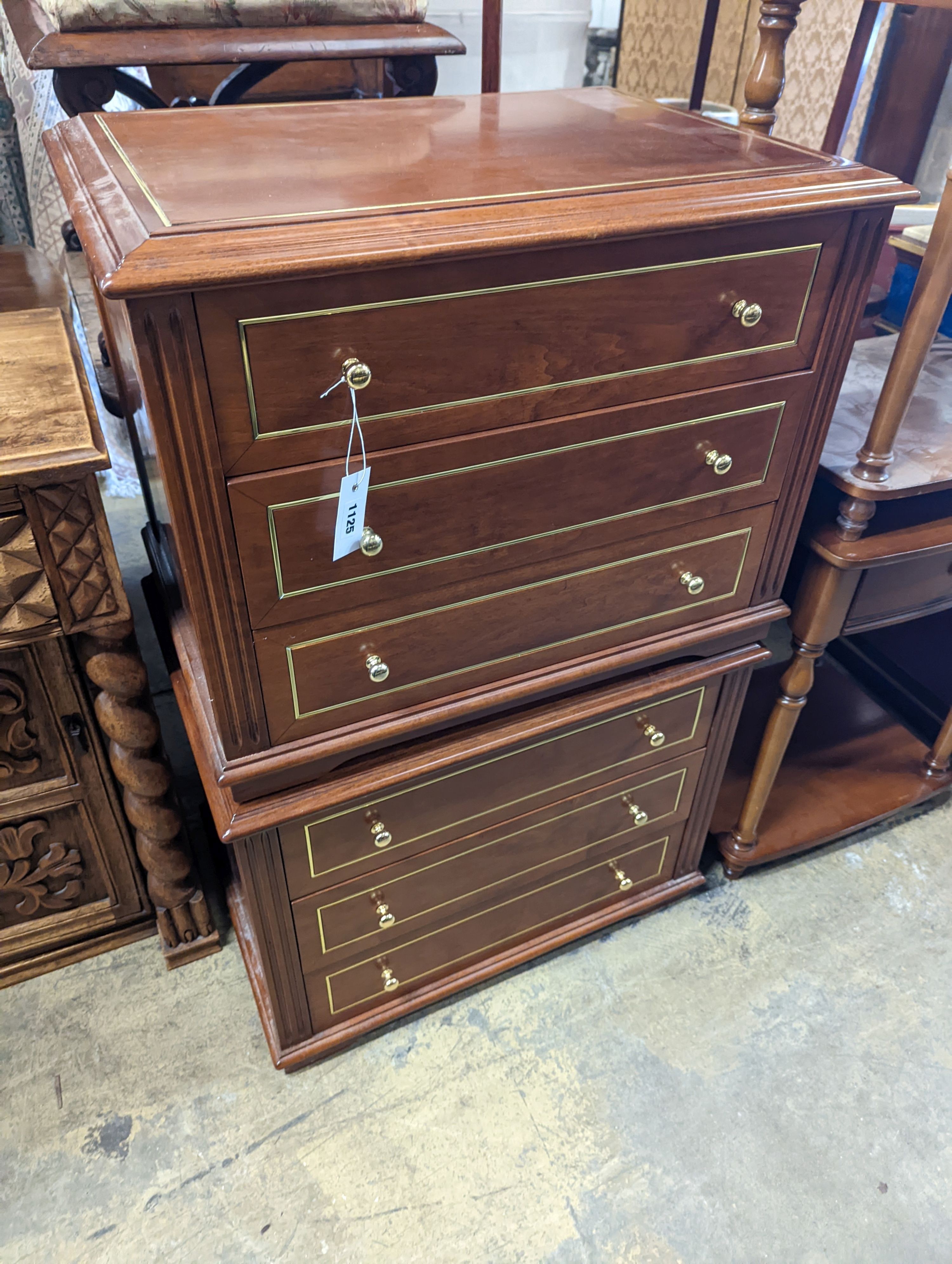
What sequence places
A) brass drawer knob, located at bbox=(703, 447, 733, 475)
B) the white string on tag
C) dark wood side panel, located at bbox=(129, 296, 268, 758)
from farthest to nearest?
brass drawer knob, located at bbox=(703, 447, 733, 475), the white string on tag, dark wood side panel, located at bbox=(129, 296, 268, 758)

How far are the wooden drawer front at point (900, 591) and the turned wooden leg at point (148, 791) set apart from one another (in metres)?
1.10

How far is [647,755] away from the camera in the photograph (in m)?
1.44

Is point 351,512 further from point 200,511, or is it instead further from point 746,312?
point 746,312

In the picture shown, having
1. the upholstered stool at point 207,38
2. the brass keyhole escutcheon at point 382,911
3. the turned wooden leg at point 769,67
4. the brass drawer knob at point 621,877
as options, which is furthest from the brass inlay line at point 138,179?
the brass drawer knob at point 621,877

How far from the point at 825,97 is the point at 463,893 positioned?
2.91 meters

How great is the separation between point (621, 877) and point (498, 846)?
0.31 metres

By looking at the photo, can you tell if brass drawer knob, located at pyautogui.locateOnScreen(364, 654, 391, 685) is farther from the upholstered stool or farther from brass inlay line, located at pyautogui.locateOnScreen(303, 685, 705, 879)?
the upholstered stool

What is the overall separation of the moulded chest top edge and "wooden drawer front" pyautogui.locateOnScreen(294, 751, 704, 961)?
846mm

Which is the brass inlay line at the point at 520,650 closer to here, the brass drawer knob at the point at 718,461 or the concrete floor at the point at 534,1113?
the brass drawer knob at the point at 718,461

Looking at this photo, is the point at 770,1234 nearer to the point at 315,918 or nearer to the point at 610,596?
the point at 315,918

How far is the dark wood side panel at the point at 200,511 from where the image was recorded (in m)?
0.76

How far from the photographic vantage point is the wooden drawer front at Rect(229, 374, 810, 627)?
908 mm

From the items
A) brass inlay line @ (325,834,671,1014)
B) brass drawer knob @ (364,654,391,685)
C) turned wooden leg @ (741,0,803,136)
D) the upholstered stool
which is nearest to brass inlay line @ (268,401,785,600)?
brass drawer knob @ (364,654,391,685)

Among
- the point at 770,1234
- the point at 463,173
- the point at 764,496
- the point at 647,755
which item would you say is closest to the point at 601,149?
the point at 463,173
